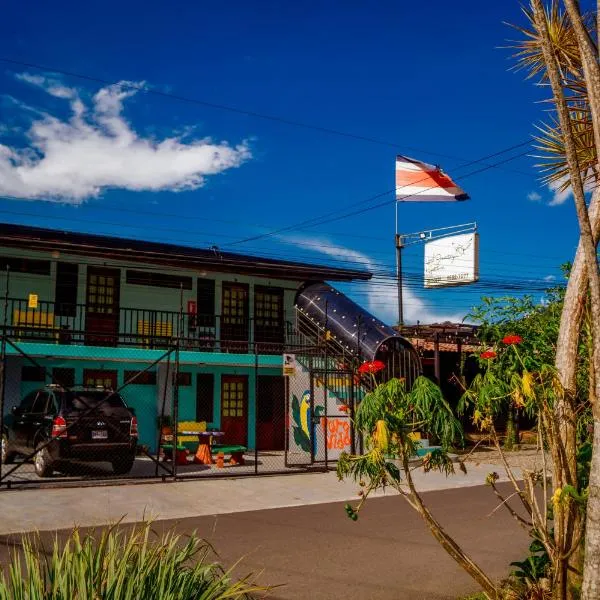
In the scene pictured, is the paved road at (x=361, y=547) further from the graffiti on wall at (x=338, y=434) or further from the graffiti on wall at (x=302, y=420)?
the graffiti on wall at (x=302, y=420)

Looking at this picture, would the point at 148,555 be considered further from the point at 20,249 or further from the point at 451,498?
the point at 20,249

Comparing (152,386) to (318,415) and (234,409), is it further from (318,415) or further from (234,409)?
(318,415)

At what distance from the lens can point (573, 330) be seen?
5246mm

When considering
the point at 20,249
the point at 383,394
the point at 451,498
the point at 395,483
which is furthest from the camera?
the point at 20,249

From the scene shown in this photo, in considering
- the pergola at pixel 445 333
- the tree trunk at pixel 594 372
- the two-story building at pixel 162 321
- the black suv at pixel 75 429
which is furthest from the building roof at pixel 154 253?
the tree trunk at pixel 594 372

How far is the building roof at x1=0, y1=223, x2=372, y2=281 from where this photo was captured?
20.3 m

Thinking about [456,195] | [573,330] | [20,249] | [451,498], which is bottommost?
[451,498]

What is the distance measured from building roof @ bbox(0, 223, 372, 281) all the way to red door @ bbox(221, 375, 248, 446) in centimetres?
362

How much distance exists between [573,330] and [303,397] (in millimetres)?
15895

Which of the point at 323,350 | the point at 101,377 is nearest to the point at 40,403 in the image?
the point at 101,377

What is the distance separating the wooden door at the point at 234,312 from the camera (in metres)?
24.0

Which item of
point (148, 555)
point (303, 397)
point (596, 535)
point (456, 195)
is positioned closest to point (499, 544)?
point (596, 535)

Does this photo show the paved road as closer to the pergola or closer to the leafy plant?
the leafy plant

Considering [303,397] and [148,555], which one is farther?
[303,397]
